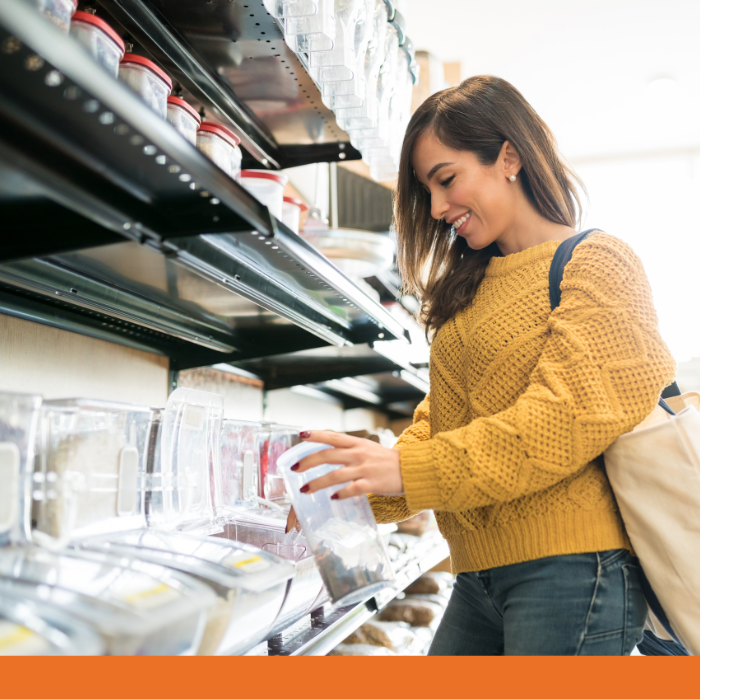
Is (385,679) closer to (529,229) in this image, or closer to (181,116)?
(529,229)

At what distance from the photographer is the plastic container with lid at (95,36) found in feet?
2.83

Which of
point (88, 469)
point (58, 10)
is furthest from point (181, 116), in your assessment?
point (88, 469)

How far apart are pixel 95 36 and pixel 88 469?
0.57 meters

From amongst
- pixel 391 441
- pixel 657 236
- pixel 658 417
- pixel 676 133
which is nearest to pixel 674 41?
pixel 676 133

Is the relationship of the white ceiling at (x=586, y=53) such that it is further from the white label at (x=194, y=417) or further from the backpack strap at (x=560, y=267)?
the white label at (x=194, y=417)

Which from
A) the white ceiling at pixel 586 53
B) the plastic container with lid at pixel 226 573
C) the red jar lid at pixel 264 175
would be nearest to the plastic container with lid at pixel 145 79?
the red jar lid at pixel 264 175

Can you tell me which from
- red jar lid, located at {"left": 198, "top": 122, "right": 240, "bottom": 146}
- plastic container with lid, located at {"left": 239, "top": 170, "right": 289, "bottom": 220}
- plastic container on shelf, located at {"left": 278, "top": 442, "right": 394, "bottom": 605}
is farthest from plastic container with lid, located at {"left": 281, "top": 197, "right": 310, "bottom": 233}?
plastic container on shelf, located at {"left": 278, "top": 442, "right": 394, "bottom": 605}

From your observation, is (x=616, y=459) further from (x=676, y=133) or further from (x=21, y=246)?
(x=676, y=133)

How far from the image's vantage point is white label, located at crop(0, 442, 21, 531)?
0.76 m

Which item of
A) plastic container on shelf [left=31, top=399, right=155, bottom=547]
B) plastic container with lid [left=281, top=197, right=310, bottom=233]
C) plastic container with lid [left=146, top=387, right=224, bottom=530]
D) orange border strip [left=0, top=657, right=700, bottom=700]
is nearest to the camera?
orange border strip [left=0, top=657, right=700, bottom=700]

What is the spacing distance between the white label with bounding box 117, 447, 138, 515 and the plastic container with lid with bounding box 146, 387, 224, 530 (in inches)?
1.8

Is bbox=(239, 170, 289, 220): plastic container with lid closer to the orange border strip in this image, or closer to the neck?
the neck

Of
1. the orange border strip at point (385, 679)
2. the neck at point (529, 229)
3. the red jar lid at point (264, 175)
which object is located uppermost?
the red jar lid at point (264, 175)

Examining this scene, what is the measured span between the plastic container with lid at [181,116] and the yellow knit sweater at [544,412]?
58 cm
